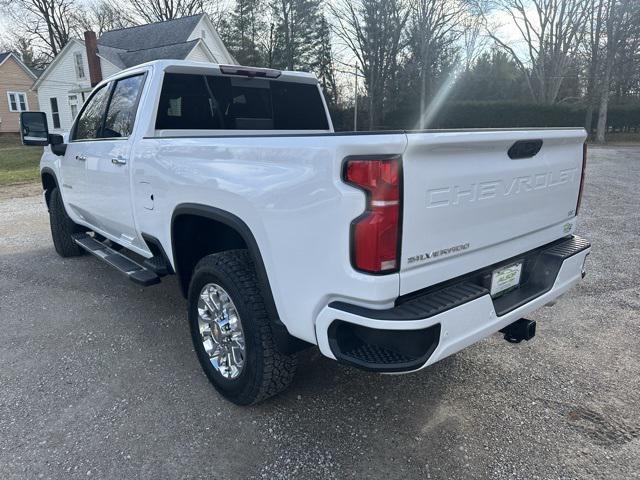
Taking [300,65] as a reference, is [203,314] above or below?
below

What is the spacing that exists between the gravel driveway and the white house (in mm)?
24460

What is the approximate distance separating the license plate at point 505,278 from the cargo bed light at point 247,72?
2483mm

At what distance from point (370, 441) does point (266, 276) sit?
1.05 metres

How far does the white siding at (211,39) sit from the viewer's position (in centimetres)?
2912

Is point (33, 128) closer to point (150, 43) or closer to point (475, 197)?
point (475, 197)

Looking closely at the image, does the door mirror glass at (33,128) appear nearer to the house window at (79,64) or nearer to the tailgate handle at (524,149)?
the tailgate handle at (524,149)

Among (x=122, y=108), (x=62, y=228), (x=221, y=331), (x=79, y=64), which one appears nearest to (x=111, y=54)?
(x=79, y=64)

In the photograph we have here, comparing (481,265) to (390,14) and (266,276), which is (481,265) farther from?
(390,14)

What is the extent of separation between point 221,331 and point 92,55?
29.4 m

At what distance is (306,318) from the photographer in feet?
7.04

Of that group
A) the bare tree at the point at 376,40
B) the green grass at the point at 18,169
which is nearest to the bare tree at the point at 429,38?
the bare tree at the point at 376,40

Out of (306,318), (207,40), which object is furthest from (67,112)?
(306,318)

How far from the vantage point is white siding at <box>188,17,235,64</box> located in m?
29.1

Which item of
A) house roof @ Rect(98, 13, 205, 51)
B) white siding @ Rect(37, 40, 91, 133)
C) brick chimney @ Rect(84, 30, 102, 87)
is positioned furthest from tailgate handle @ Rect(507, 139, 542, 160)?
white siding @ Rect(37, 40, 91, 133)
